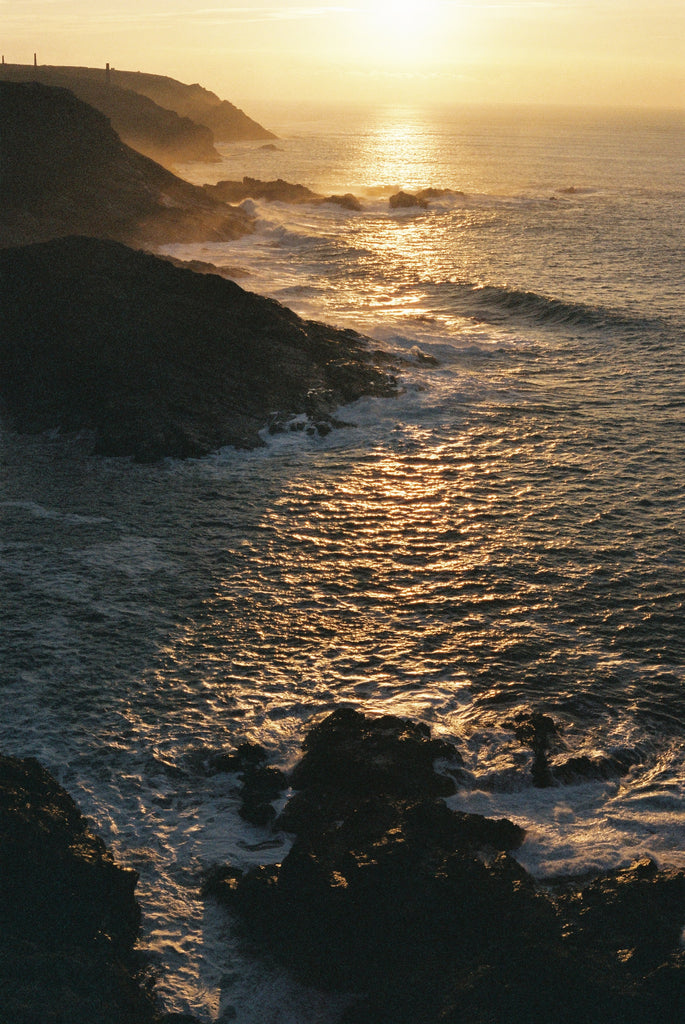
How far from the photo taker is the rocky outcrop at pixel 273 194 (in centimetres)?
9188

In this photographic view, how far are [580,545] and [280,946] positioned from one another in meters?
13.7

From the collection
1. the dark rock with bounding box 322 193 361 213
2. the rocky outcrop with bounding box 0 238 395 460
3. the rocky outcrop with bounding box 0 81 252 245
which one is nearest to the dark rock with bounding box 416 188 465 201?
the dark rock with bounding box 322 193 361 213

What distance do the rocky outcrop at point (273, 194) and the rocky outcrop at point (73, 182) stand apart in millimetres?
26812

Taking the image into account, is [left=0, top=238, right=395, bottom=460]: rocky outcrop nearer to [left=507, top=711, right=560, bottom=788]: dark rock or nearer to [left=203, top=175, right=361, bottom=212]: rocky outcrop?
[left=507, top=711, right=560, bottom=788]: dark rock

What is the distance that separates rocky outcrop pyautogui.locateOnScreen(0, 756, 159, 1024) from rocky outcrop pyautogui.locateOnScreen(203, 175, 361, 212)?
87.7 meters

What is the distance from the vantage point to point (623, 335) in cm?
4191

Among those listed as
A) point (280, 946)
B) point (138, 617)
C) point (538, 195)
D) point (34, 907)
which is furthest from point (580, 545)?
point (538, 195)

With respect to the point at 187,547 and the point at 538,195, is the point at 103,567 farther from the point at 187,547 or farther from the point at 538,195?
the point at 538,195

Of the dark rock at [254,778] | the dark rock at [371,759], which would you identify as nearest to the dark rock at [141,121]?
the dark rock at [254,778]

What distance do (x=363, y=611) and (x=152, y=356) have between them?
15.8m

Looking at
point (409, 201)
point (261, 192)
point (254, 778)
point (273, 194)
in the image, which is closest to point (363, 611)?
point (254, 778)

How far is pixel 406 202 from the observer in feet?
305

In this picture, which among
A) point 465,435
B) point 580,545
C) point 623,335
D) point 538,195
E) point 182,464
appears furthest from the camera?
point 538,195

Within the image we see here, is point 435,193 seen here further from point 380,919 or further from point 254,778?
point 380,919
